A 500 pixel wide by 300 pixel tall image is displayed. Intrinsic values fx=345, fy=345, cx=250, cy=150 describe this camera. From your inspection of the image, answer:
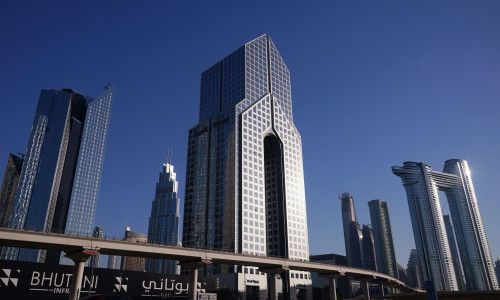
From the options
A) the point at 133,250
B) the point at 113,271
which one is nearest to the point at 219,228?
the point at 113,271

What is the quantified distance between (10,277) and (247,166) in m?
90.8

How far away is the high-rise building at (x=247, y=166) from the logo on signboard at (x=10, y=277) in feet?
241

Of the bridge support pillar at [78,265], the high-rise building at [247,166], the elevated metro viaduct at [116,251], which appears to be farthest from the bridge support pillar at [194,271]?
the high-rise building at [247,166]

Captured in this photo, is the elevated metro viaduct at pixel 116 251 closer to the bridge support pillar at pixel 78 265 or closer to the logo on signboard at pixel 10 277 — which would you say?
the bridge support pillar at pixel 78 265

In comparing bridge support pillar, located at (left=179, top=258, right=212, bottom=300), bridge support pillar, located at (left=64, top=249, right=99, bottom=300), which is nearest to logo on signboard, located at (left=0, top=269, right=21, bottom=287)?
bridge support pillar, located at (left=64, top=249, right=99, bottom=300)

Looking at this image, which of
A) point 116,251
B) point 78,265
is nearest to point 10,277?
point 78,265

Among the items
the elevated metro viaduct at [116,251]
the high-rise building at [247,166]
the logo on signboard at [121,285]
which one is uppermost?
the high-rise building at [247,166]

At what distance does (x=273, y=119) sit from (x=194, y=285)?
338 ft

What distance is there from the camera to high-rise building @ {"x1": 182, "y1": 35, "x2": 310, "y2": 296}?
127250 millimetres

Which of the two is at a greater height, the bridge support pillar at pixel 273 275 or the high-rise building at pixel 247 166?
the high-rise building at pixel 247 166

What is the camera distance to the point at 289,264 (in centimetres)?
7775

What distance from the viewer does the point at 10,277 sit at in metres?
50.4

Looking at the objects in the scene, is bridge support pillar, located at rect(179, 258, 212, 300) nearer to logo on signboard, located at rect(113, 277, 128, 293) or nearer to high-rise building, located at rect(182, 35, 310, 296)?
logo on signboard, located at rect(113, 277, 128, 293)

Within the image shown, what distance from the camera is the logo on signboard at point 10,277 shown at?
49787 mm
